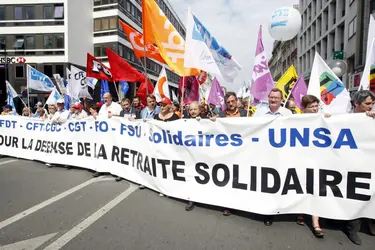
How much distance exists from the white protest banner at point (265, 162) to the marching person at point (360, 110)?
9 centimetres

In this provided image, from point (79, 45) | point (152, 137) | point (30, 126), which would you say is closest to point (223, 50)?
Answer: point (152, 137)

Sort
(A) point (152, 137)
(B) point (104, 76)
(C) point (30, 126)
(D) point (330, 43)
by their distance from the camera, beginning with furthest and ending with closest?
(D) point (330, 43) < (B) point (104, 76) < (C) point (30, 126) < (A) point (152, 137)

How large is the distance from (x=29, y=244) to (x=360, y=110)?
4285 millimetres

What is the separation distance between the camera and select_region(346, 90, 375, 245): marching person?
3.22 meters

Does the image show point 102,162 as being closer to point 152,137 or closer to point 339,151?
point 152,137

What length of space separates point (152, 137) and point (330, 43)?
92.5 feet

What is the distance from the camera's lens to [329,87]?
6102 mm

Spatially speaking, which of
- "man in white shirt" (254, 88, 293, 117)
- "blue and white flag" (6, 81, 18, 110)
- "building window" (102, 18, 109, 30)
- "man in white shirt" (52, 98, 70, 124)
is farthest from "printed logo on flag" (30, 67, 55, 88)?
"building window" (102, 18, 109, 30)

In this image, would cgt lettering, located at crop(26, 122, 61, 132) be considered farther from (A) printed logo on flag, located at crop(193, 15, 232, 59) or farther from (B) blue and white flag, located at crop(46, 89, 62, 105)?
(A) printed logo on flag, located at crop(193, 15, 232, 59)

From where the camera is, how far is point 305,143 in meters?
3.52

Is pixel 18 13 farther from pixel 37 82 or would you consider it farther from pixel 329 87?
pixel 329 87

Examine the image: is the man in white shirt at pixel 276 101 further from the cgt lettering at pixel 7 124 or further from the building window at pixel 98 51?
the building window at pixel 98 51

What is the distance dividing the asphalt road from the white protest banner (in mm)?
258

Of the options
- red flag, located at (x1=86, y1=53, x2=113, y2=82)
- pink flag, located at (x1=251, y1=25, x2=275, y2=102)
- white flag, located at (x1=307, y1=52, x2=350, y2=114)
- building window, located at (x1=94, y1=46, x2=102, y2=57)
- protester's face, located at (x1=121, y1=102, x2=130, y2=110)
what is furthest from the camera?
building window, located at (x1=94, y1=46, x2=102, y2=57)
